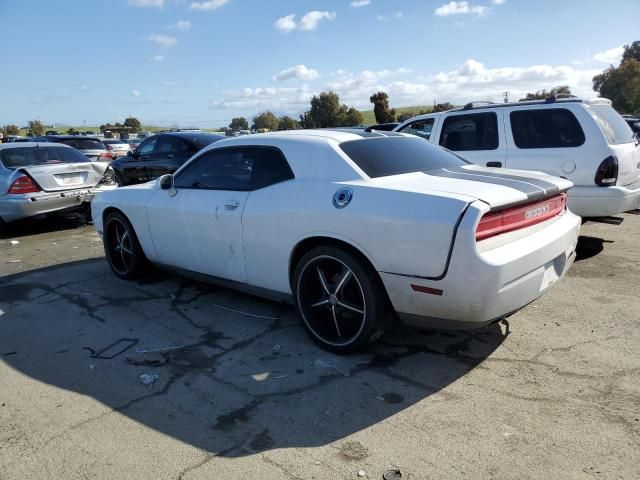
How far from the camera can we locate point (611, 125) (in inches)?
244

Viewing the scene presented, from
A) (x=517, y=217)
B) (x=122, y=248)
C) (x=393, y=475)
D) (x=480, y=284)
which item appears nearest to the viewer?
(x=393, y=475)

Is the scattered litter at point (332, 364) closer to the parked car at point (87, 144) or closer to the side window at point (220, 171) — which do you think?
the side window at point (220, 171)

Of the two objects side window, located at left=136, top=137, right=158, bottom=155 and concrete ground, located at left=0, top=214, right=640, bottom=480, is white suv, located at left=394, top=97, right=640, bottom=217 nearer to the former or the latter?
concrete ground, located at left=0, top=214, right=640, bottom=480

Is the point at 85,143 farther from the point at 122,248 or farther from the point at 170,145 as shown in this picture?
the point at 122,248

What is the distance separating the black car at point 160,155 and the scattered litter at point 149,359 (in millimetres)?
7716

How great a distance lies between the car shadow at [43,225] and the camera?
28.6 ft

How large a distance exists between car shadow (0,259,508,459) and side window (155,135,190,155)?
6.50 m

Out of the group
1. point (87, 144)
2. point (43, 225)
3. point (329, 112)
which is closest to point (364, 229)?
point (43, 225)

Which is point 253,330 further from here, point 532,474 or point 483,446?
point 532,474

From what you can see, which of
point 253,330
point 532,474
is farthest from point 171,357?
point 532,474

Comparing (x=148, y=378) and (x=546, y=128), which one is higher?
(x=546, y=128)

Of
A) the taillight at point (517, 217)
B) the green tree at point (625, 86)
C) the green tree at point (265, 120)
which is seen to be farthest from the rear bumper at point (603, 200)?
the green tree at point (265, 120)

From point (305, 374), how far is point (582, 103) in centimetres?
500

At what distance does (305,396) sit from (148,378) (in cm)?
111
